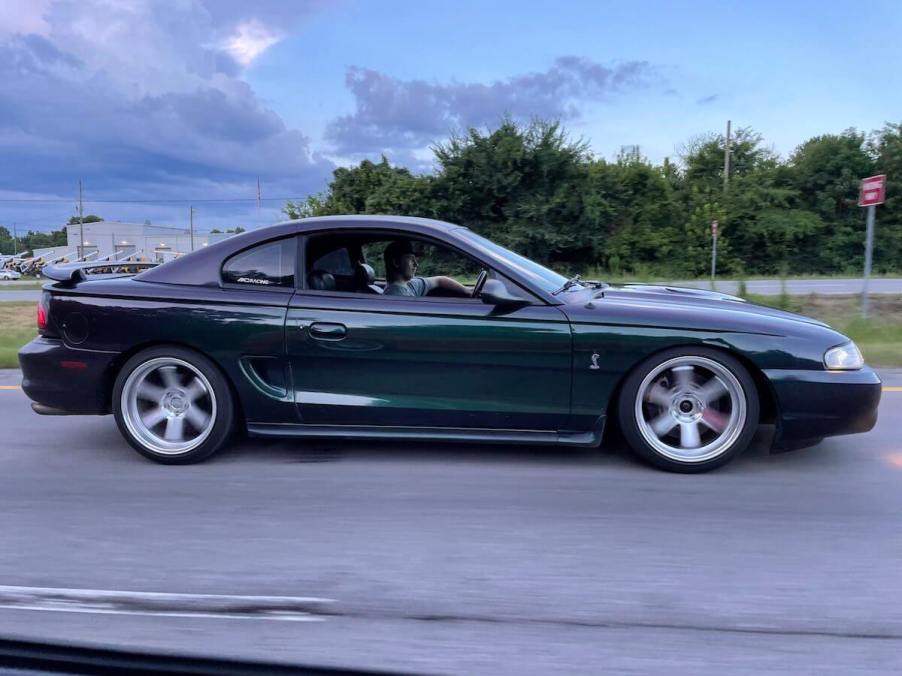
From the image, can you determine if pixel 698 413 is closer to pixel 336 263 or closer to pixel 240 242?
pixel 336 263

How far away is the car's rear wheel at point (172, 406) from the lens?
4.55 metres

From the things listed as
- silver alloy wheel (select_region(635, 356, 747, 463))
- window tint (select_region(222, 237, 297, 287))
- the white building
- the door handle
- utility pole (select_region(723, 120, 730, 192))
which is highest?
utility pole (select_region(723, 120, 730, 192))

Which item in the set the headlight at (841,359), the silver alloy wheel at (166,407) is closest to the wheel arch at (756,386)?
the headlight at (841,359)

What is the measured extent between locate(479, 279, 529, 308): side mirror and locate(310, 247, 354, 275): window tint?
3.37ft

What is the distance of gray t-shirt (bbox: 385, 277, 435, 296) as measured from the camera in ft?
15.9

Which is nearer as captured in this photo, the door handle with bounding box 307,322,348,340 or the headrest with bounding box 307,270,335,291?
the door handle with bounding box 307,322,348,340

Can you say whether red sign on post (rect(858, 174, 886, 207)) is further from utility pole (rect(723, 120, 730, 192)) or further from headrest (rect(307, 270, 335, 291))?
utility pole (rect(723, 120, 730, 192))

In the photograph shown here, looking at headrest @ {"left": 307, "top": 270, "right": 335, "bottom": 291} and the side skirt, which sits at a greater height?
headrest @ {"left": 307, "top": 270, "right": 335, "bottom": 291}

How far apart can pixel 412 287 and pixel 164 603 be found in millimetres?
2732

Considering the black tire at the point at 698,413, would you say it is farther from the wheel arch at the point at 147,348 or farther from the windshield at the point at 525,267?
the wheel arch at the point at 147,348

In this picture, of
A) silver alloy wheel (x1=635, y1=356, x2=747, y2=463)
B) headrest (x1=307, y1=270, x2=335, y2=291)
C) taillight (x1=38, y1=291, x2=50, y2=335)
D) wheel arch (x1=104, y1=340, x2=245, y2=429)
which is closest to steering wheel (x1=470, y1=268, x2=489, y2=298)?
headrest (x1=307, y1=270, x2=335, y2=291)

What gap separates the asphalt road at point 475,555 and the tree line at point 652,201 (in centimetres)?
2832

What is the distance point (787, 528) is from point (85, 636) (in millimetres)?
2941

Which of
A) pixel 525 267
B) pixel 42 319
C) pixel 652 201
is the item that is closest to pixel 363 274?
pixel 525 267
